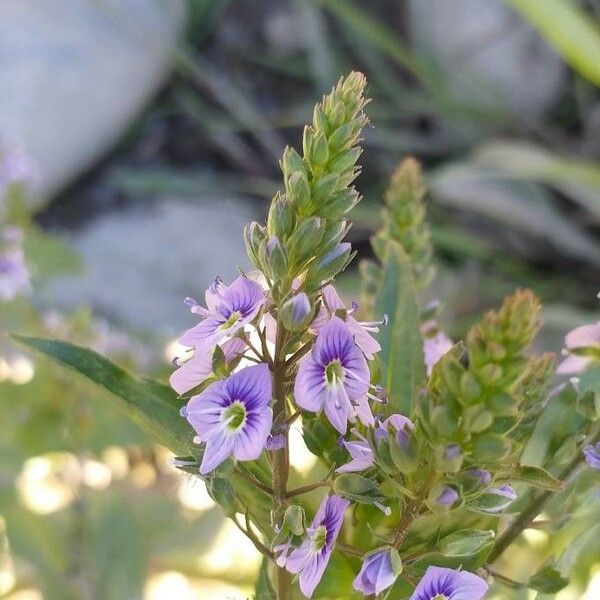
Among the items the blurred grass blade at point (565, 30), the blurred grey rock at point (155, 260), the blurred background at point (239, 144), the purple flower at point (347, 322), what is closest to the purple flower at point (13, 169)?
the blurred background at point (239, 144)

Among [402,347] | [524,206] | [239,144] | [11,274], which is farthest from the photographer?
[239,144]

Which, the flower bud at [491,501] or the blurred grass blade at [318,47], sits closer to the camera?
the flower bud at [491,501]

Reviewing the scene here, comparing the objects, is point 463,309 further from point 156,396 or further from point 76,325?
point 156,396

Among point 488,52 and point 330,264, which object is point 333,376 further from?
point 488,52

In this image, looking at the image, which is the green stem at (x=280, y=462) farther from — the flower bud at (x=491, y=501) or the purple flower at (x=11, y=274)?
the purple flower at (x=11, y=274)

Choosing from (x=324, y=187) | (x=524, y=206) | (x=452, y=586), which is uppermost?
(x=524, y=206)

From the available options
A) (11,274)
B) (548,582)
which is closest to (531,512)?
(548,582)

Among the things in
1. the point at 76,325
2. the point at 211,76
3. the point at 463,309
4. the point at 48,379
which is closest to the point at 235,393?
the point at 76,325

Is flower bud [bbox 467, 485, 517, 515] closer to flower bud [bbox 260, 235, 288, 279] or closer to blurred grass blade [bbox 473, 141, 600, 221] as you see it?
flower bud [bbox 260, 235, 288, 279]
